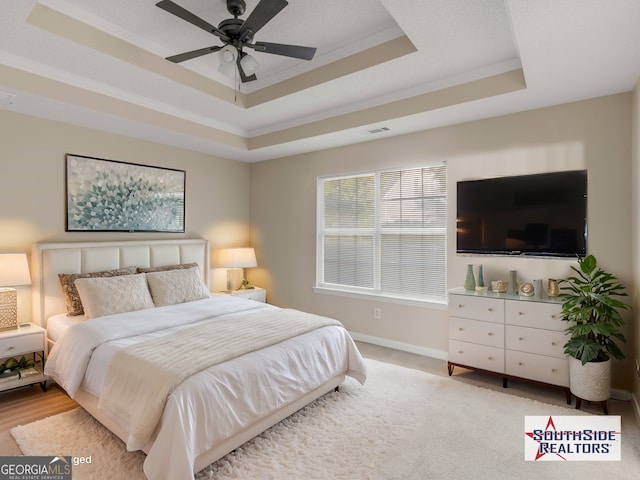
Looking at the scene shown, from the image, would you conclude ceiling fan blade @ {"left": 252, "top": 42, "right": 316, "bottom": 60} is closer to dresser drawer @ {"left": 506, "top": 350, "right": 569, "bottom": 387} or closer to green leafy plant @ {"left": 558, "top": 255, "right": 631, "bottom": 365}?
green leafy plant @ {"left": 558, "top": 255, "right": 631, "bottom": 365}

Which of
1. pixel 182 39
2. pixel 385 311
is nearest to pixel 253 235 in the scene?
pixel 385 311

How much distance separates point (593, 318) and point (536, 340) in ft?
1.43

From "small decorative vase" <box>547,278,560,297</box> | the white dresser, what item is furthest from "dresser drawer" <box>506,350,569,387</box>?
"small decorative vase" <box>547,278,560,297</box>

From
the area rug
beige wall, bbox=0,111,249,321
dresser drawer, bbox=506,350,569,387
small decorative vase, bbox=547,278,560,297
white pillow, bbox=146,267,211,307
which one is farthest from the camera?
white pillow, bbox=146,267,211,307

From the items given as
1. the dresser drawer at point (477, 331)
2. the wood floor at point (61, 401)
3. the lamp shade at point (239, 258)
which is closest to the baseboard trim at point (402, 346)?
the wood floor at point (61, 401)

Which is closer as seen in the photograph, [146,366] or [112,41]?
[146,366]

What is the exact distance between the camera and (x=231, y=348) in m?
2.38

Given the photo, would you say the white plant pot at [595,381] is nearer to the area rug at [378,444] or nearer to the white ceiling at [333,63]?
the area rug at [378,444]

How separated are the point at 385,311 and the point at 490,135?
221cm

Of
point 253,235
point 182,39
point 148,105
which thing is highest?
point 182,39

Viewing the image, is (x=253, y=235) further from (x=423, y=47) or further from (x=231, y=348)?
(x=423, y=47)

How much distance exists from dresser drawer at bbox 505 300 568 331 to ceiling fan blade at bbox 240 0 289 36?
279cm

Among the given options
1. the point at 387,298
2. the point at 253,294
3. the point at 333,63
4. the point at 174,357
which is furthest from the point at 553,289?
the point at 253,294

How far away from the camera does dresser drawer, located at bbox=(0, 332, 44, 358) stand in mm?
2864
